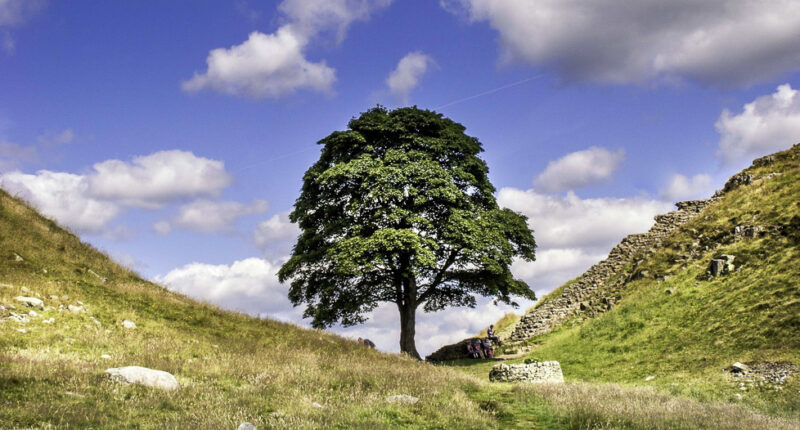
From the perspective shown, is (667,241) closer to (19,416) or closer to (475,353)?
(475,353)

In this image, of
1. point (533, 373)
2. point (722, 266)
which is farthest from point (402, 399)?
point (722, 266)

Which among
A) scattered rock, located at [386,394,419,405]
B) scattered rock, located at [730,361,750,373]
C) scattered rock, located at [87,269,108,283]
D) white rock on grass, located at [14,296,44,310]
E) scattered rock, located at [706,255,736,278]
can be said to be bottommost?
scattered rock, located at [386,394,419,405]

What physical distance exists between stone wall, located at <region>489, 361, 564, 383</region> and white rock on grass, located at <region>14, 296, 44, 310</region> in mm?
15206

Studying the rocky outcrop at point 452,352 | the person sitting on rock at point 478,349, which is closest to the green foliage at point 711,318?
the person sitting on rock at point 478,349

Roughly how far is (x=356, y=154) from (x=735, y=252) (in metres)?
21.4

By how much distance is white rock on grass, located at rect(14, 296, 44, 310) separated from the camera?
16328mm

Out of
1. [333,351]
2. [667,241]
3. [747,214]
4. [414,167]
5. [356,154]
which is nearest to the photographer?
[333,351]

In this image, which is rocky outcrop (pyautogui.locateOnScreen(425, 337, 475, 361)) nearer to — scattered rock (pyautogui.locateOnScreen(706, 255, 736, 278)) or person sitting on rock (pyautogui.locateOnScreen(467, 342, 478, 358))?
person sitting on rock (pyautogui.locateOnScreen(467, 342, 478, 358))

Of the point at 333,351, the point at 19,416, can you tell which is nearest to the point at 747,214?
the point at 333,351

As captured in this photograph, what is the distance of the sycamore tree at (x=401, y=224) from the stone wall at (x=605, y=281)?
8.65 m

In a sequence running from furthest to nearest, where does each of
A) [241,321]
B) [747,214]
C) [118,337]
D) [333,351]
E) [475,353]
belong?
[475,353] → [747,214] → [241,321] → [333,351] → [118,337]

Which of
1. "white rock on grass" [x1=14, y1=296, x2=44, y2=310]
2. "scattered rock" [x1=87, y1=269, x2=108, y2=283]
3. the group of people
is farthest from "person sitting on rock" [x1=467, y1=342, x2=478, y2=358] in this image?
"white rock on grass" [x1=14, y1=296, x2=44, y2=310]

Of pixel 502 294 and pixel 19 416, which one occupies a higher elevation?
pixel 502 294

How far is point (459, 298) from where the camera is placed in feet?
104
